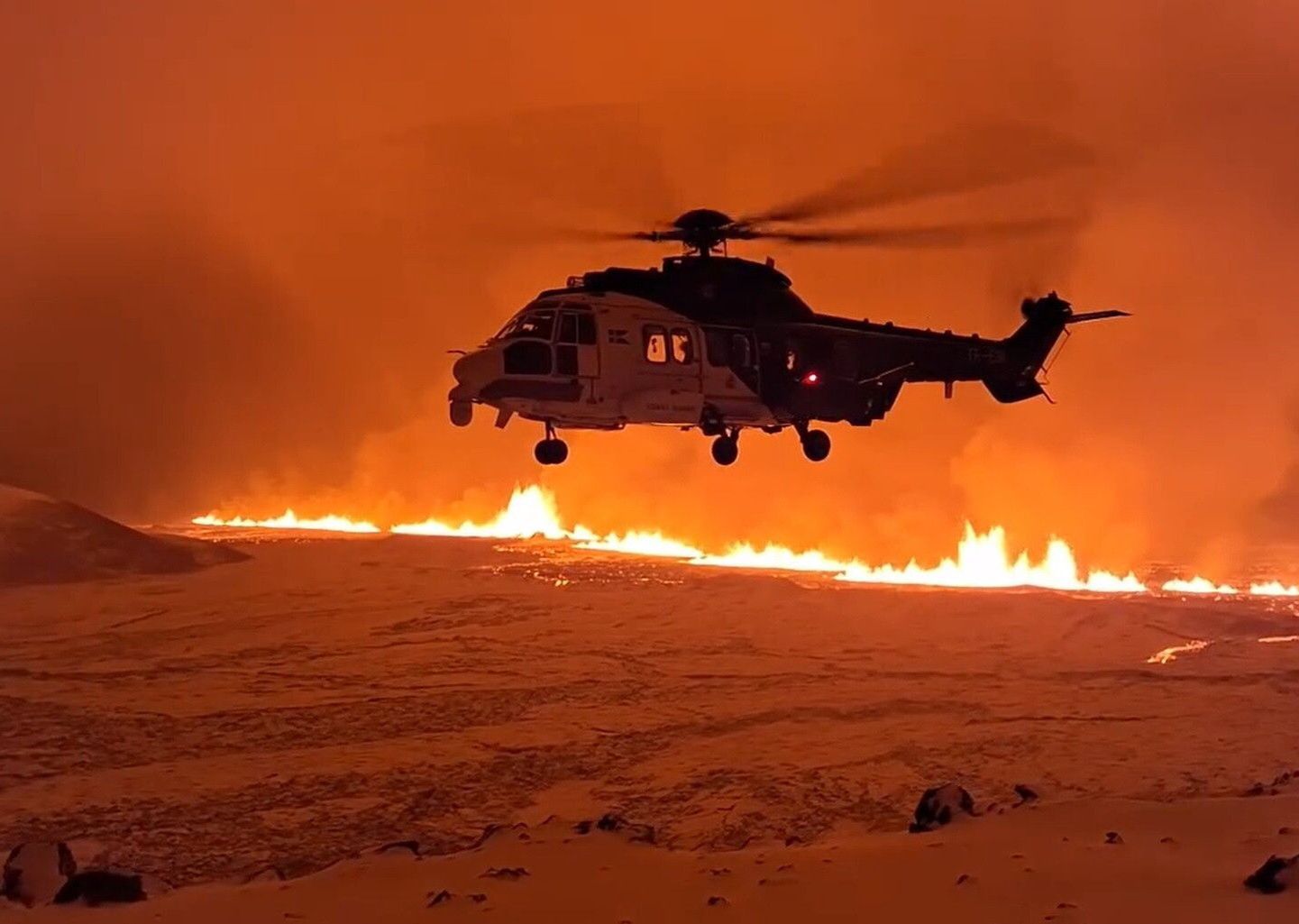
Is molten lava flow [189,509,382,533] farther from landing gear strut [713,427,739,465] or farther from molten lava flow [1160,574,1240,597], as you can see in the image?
landing gear strut [713,427,739,465]

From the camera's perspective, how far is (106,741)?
39.9 ft

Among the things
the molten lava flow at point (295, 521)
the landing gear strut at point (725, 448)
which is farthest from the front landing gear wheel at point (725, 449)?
the molten lava flow at point (295, 521)

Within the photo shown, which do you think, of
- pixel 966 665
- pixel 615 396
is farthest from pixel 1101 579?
pixel 615 396

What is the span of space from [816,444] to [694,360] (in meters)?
2.04

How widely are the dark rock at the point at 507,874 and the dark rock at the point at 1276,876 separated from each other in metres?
4.79

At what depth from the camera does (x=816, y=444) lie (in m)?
12.6

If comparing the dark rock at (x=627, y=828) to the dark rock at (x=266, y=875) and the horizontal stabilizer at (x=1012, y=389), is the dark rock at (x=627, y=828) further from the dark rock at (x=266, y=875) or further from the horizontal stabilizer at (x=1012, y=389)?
the horizontal stabilizer at (x=1012, y=389)

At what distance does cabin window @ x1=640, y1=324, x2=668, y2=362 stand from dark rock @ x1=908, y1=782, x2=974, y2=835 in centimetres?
542

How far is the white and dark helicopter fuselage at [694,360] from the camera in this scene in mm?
10688

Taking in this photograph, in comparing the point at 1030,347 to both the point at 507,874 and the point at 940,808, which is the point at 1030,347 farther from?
the point at 507,874

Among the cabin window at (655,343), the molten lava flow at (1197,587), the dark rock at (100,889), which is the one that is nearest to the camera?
the dark rock at (100,889)

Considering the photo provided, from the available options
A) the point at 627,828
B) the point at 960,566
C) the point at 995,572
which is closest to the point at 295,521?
the point at 960,566

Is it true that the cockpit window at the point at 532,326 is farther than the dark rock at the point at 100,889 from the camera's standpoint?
Yes

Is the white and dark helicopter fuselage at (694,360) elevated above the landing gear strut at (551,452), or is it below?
above
